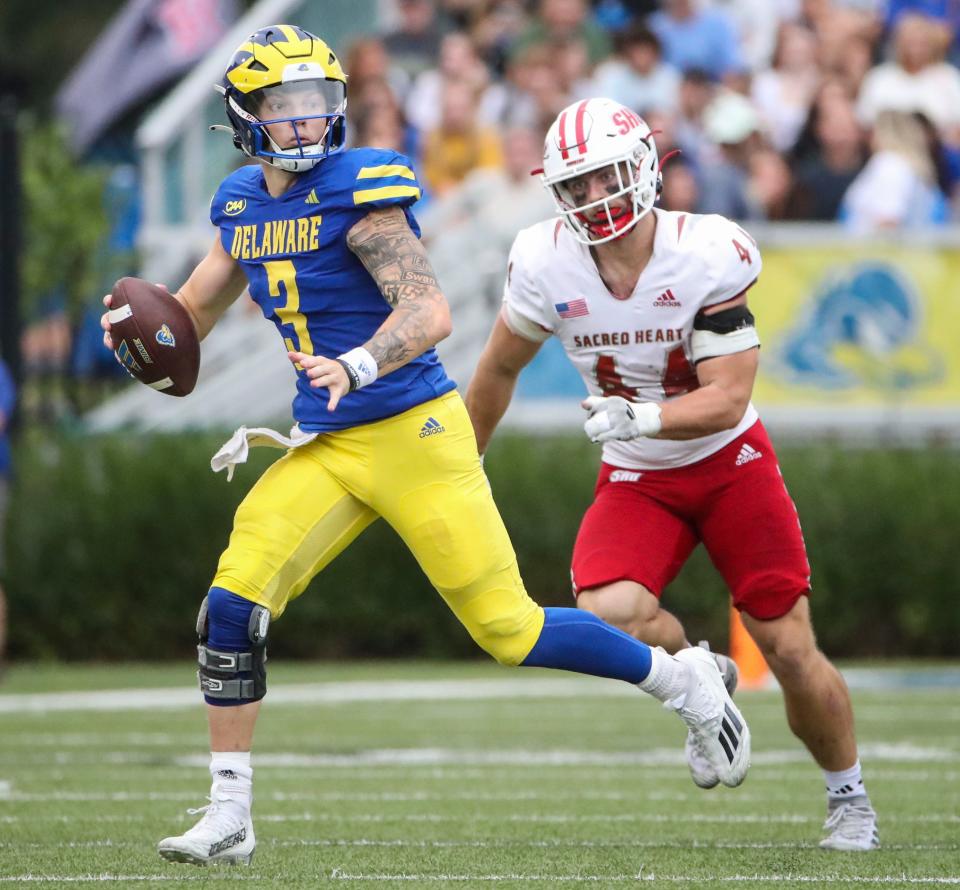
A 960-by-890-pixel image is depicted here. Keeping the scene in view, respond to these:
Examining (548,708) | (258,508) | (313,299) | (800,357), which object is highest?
(313,299)

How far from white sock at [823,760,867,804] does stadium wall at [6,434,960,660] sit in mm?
6537

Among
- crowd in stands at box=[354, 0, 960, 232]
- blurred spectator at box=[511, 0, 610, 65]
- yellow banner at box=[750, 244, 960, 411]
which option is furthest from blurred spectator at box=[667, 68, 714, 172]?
yellow banner at box=[750, 244, 960, 411]

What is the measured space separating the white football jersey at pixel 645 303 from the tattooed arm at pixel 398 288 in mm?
489

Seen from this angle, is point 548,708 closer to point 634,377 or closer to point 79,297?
point 634,377

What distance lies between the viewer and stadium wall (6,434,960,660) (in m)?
12.0

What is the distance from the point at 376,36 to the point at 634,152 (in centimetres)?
1035

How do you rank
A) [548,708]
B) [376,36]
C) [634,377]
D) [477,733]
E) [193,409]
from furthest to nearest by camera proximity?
[376,36] → [193,409] → [548,708] → [477,733] → [634,377]

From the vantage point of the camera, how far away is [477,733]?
847 cm

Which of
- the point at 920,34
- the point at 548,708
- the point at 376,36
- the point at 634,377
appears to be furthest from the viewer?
the point at 376,36

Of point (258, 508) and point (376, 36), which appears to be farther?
point (376, 36)

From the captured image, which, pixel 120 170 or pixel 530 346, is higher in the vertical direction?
pixel 530 346

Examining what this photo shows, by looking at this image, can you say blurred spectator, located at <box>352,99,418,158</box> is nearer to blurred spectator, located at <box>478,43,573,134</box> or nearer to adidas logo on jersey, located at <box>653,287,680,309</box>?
blurred spectator, located at <box>478,43,573,134</box>

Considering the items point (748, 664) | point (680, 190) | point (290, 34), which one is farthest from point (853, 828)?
point (680, 190)

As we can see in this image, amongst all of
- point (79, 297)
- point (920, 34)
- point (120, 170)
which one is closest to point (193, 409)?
point (79, 297)
